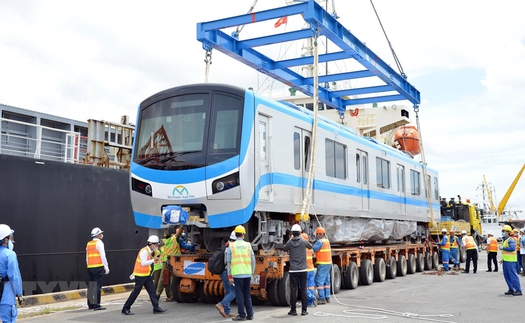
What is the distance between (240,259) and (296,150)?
3.19 meters

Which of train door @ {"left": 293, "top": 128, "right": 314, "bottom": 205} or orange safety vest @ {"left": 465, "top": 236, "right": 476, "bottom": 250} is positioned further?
orange safety vest @ {"left": 465, "top": 236, "right": 476, "bottom": 250}

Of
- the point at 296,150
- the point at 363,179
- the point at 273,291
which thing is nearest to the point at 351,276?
the point at 363,179

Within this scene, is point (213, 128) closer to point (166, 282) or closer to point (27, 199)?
point (166, 282)

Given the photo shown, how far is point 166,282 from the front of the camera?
1109cm

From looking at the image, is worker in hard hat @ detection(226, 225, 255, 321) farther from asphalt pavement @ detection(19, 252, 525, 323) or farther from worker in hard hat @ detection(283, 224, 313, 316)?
worker in hard hat @ detection(283, 224, 313, 316)

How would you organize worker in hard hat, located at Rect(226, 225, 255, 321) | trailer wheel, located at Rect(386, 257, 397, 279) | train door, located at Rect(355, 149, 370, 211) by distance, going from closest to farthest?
worker in hard hat, located at Rect(226, 225, 255, 321) → train door, located at Rect(355, 149, 370, 211) → trailer wheel, located at Rect(386, 257, 397, 279)

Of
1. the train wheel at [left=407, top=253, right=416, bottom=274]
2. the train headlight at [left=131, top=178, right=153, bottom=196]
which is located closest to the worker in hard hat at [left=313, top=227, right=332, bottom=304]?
the train headlight at [left=131, top=178, right=153, bottom=196]

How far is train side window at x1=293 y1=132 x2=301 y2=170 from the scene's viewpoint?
1137 centimetres

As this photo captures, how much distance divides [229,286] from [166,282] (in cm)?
201

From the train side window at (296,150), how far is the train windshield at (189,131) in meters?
1.89

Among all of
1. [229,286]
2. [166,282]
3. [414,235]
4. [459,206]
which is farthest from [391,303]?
[459,206]

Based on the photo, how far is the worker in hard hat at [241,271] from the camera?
908cm

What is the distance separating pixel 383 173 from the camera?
16.5 m

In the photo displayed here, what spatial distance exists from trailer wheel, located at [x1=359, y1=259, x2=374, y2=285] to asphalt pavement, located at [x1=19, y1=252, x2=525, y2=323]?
40 cm
